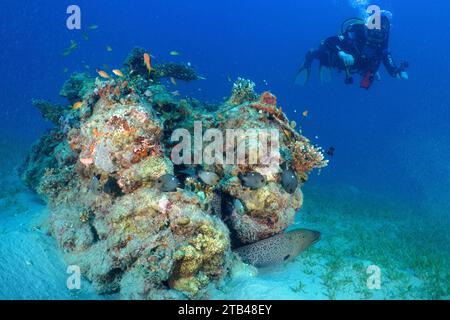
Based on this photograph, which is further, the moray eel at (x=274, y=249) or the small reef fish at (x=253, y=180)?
the moray eel at (x=274, y=249)

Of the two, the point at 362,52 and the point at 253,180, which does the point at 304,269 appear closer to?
the point at 253,180

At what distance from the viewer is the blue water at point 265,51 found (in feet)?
262

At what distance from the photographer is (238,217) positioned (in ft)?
21.7

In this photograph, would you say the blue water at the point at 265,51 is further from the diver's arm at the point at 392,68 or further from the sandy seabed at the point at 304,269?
the sandy seabed at the point at 304,269

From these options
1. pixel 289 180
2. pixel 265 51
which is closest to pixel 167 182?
pixel 289 180

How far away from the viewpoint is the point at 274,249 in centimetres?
667

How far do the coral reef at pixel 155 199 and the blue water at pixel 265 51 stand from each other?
164ft

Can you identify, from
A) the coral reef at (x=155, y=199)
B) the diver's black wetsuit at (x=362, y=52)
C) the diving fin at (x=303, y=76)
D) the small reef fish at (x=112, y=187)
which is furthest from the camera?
the diving fin at (x=303, y=76)

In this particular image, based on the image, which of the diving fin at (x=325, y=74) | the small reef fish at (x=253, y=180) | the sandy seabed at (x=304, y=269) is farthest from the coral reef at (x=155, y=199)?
the diving fin at (x=325, y=74)

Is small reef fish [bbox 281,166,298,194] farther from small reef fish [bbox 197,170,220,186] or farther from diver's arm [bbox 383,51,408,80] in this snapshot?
diver's arm [bbox 383,51,408,80]

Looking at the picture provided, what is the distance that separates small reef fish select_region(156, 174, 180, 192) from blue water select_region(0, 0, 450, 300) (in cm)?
5232

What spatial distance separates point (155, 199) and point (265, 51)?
130512mm

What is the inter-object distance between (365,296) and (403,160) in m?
44.7
